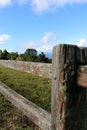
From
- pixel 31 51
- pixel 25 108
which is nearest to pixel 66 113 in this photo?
pixel 25 108

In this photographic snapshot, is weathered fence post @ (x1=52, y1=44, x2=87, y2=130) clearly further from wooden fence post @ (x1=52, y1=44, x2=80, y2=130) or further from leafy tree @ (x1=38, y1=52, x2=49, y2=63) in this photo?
leafy tree @ (x1=38, y1=52, x2=49, y2=63)

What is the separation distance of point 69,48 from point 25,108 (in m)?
1.38

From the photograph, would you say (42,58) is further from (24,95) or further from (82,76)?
(82,76)

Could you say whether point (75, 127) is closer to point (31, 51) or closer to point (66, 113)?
point (66, 113)

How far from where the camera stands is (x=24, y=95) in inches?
211

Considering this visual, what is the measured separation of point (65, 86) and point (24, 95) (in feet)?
11.3

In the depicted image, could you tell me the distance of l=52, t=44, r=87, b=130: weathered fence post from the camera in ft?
6.43

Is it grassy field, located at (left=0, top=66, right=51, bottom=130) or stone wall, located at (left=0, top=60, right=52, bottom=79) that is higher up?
stone wall, located at (left=0, top=60, right=52, bottom=79)

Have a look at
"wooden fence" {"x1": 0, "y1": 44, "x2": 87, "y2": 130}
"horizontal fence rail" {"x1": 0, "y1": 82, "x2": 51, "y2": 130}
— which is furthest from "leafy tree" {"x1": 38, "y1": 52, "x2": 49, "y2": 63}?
"wooden fence" {"x1": 0, "y1": 44, "x2": 87, "y2": 130}

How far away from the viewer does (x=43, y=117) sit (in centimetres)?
263

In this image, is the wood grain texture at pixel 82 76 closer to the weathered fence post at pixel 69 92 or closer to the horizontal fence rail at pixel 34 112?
the weathered fence post at pixel 69 92

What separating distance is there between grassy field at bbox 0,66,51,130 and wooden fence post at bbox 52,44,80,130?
2266 millimetres

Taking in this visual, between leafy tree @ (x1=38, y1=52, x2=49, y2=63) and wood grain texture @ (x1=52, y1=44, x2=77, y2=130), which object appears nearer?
wood grain texture @ (x1=52, y1=44, x2=77, y2=130)

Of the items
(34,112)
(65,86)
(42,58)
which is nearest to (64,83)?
(65,86)
